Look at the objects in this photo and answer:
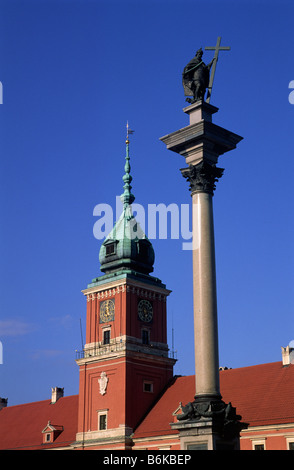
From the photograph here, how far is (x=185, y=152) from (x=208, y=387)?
268 inches

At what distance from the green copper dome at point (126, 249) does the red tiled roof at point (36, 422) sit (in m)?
12.1

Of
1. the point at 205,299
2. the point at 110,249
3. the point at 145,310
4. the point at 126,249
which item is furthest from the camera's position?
the point at 110,249

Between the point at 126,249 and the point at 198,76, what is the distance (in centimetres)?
3288

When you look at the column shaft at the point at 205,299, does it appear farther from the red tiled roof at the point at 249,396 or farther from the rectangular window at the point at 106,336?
the rectangular window at the point at 106,336

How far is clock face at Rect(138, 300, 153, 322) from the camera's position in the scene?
5081 cm

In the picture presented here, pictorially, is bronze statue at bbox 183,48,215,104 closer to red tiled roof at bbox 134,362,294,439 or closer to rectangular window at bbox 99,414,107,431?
red tiled roof at bbox 134,362,294,439

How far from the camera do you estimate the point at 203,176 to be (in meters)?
19.8

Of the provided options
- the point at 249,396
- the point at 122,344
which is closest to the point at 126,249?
the point at 122,344

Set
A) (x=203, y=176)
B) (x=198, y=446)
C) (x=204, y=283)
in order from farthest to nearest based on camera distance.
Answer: (x=203, y=176) → (x=204, y=283) → (x=198, y=446)

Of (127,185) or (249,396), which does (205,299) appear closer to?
(249,396)

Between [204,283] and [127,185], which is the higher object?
[127,185]

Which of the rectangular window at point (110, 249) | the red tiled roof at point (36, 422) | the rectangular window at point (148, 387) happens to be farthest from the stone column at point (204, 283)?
the red tiled roof at point (36, 422)

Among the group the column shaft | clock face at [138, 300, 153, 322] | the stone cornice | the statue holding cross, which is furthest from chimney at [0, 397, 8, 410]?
the statue holding cross
